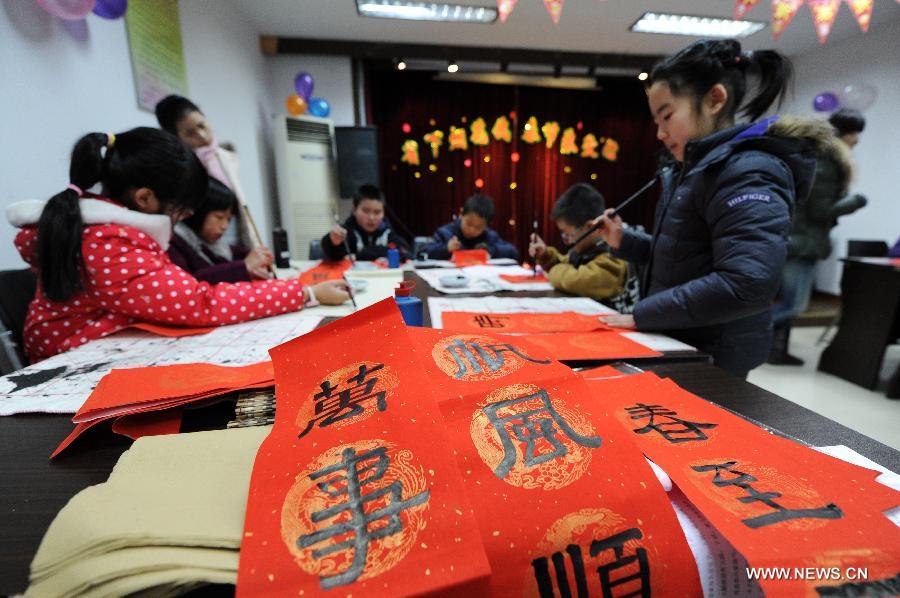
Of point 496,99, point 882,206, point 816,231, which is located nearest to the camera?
point 816,231

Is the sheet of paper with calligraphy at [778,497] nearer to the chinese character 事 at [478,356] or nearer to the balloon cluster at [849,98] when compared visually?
the chinese character 事 at [478,356]

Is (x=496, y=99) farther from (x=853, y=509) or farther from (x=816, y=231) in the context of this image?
(x=853, y=509)

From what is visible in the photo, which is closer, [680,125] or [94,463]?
[94,463]

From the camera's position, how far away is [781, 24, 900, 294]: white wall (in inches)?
132

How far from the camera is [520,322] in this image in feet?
2.83

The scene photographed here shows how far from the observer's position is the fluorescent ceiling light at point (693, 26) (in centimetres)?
317

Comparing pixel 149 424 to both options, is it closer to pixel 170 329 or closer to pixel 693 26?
pixel 170 329

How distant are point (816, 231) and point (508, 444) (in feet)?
9.10

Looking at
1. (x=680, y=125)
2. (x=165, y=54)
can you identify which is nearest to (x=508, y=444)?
(x=680, y=125)

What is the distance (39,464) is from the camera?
394mm

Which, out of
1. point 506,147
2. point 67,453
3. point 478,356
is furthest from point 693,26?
point 67,453

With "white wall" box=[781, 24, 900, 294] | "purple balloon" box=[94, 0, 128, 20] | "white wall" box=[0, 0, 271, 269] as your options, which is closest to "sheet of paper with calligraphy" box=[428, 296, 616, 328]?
"white wall" box=[0, 0, 271, 269]

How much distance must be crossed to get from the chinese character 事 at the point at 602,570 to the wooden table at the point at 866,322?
2.64m

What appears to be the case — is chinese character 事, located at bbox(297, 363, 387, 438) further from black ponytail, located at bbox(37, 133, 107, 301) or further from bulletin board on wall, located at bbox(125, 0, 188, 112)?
bulletin board on wall, located at bbox(125, 0, 188, 112)
